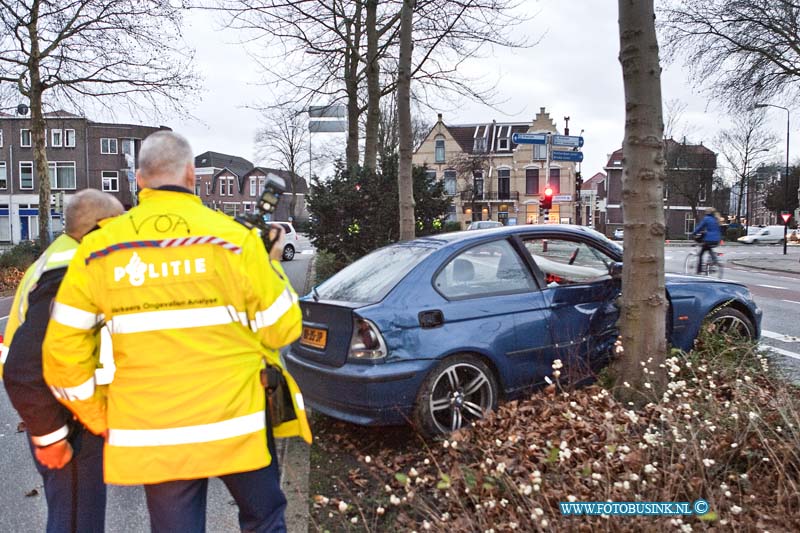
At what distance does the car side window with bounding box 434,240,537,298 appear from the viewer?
14.7ft

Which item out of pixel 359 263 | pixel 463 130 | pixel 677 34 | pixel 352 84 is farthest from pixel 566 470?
pixel 463 130

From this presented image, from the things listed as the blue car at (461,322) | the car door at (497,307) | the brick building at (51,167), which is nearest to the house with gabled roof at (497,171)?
the brick building at (51,167)

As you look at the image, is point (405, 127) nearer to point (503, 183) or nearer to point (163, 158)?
point (163, 158)

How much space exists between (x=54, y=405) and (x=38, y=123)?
19215 mm

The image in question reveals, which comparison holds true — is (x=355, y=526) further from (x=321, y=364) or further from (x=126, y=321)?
(x=126, y=321)

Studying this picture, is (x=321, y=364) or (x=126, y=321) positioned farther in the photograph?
(x=321, y=364)

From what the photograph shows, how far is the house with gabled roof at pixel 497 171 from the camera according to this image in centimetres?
5650

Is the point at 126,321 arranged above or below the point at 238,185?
below

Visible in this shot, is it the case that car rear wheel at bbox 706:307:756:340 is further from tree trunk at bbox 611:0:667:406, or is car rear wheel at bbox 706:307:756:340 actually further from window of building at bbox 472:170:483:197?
window of building at bbox 472:170:483:197

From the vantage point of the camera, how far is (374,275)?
4695 mm

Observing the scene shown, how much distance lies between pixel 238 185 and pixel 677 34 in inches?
2604

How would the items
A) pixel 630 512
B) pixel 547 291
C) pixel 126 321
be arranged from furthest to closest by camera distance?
pixel 547 291
pixel 630 512
pixel 126 321

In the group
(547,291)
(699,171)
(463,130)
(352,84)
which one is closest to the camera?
(547,291)

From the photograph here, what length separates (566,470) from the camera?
10.0 feet
